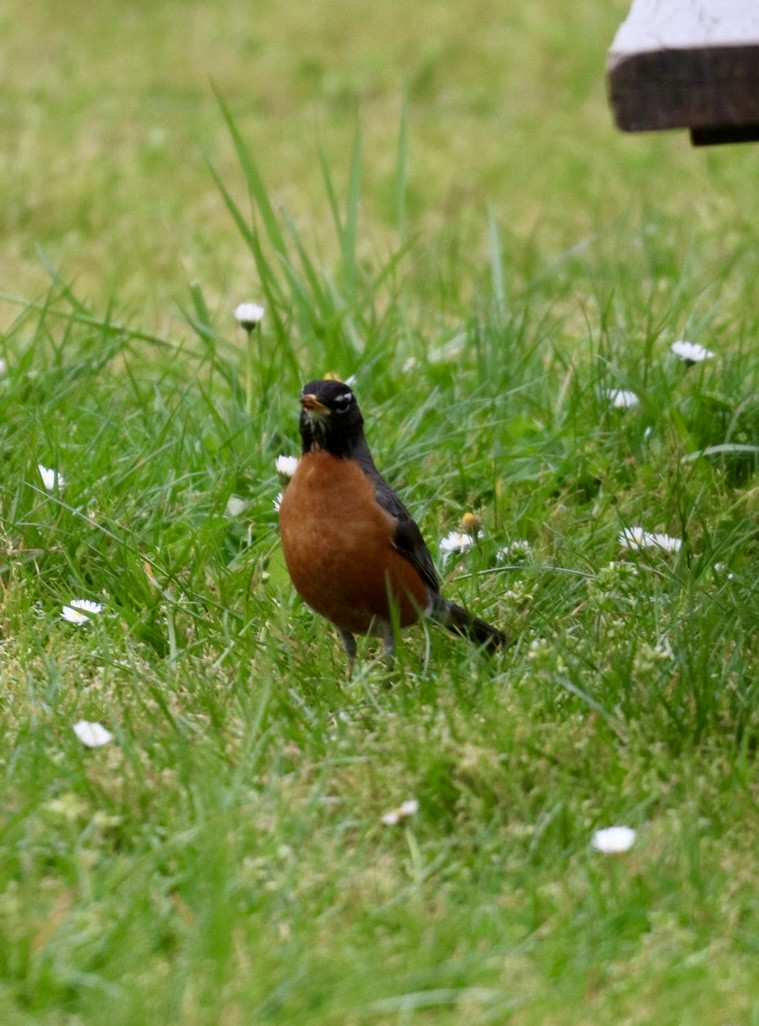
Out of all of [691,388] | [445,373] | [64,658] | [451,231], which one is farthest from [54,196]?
[64,658]

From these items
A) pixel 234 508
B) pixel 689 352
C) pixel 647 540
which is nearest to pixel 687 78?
pixel 647 540

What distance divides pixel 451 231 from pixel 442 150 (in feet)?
4.96

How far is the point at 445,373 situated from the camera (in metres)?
5.09

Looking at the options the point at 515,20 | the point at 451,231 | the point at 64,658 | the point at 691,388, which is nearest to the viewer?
the point at 64,658

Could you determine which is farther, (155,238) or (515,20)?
(515,20)

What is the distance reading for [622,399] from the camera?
4.79m

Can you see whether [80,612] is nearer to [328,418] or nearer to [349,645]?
[349,645]

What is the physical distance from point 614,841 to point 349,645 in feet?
3.97

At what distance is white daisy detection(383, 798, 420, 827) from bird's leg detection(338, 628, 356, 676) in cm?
82

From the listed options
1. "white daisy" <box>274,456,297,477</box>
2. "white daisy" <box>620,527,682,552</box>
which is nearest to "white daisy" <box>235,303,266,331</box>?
Result: "white daisy" <box>274,456,297,477</box>

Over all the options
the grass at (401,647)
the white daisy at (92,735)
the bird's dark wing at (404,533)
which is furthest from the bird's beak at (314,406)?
the white daisy at (92,735)

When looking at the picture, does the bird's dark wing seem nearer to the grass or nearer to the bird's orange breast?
the bird's orange breast

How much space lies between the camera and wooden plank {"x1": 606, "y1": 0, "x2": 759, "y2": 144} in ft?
8.94

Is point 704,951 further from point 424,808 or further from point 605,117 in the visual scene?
point 605,117
